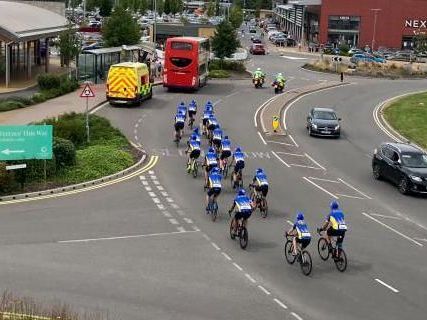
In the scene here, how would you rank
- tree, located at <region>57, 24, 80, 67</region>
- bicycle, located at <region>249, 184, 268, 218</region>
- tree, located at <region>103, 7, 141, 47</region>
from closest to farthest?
bicycle, located at <region>249, 184, 268, 218</region> → tree, located at <region>57, 24, 80, 67</region> → tree, located at <region>103, 7, 141, 47</region>

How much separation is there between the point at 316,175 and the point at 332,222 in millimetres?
11251

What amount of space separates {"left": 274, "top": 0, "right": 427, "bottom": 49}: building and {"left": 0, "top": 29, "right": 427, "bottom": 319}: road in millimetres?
77590

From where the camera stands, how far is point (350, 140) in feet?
120

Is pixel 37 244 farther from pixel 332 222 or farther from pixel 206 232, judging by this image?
pixel 332 222

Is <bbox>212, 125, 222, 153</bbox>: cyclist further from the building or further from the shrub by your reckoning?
the building

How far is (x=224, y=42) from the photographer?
65062mm

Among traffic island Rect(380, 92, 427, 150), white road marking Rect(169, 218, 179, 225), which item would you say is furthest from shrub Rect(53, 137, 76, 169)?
traffic island Rect(380, 92, 427, 150)

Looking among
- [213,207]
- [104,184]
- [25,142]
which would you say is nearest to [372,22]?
[104,184]

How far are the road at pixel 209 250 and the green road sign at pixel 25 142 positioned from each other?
201 centimetres

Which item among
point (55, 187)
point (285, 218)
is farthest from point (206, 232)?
point (55, 187)

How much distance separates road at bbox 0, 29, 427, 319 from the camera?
14328 mm

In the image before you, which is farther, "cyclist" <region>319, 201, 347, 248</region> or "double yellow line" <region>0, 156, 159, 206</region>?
"double yellow line" <region>0, 156, 159, 206</region>

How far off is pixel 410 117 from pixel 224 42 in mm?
25525

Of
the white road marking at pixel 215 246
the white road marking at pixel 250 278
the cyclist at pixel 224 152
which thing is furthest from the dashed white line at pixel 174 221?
the cyclist at pixel 224 152
